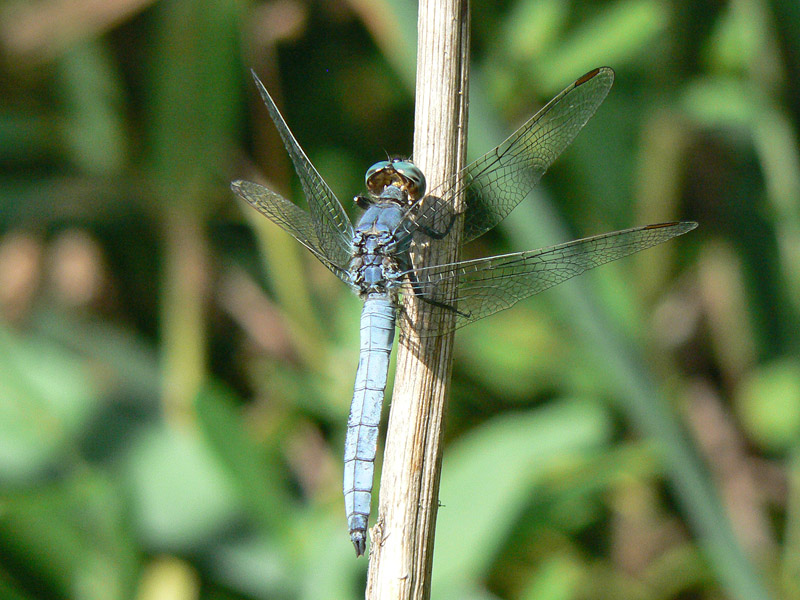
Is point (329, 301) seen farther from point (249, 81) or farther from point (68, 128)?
point (68, 128)

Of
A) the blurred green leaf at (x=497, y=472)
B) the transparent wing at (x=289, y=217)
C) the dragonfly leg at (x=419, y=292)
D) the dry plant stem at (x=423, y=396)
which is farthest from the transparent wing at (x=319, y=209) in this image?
the blurred green leaf at (x=497, y=472)

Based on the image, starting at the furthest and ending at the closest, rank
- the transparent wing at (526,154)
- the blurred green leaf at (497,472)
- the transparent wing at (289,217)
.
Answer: the blurred green leaf at (497,472), the transparent wing at (289,217), the transparent wing at (526,154)

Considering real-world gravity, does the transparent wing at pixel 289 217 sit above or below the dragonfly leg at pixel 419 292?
above

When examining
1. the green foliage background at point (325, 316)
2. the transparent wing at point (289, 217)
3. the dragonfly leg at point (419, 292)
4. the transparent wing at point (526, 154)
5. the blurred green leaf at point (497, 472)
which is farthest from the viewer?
the green foliage background at point (325, 316)

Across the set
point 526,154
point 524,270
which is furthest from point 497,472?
point 526,154

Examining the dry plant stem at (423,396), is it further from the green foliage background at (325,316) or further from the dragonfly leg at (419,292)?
the green foliage background at (325,316)

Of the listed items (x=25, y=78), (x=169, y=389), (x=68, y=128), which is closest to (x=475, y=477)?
(x=169, y=389)

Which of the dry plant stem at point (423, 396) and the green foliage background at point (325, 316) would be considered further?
the green foliage background at point (325, 316)
